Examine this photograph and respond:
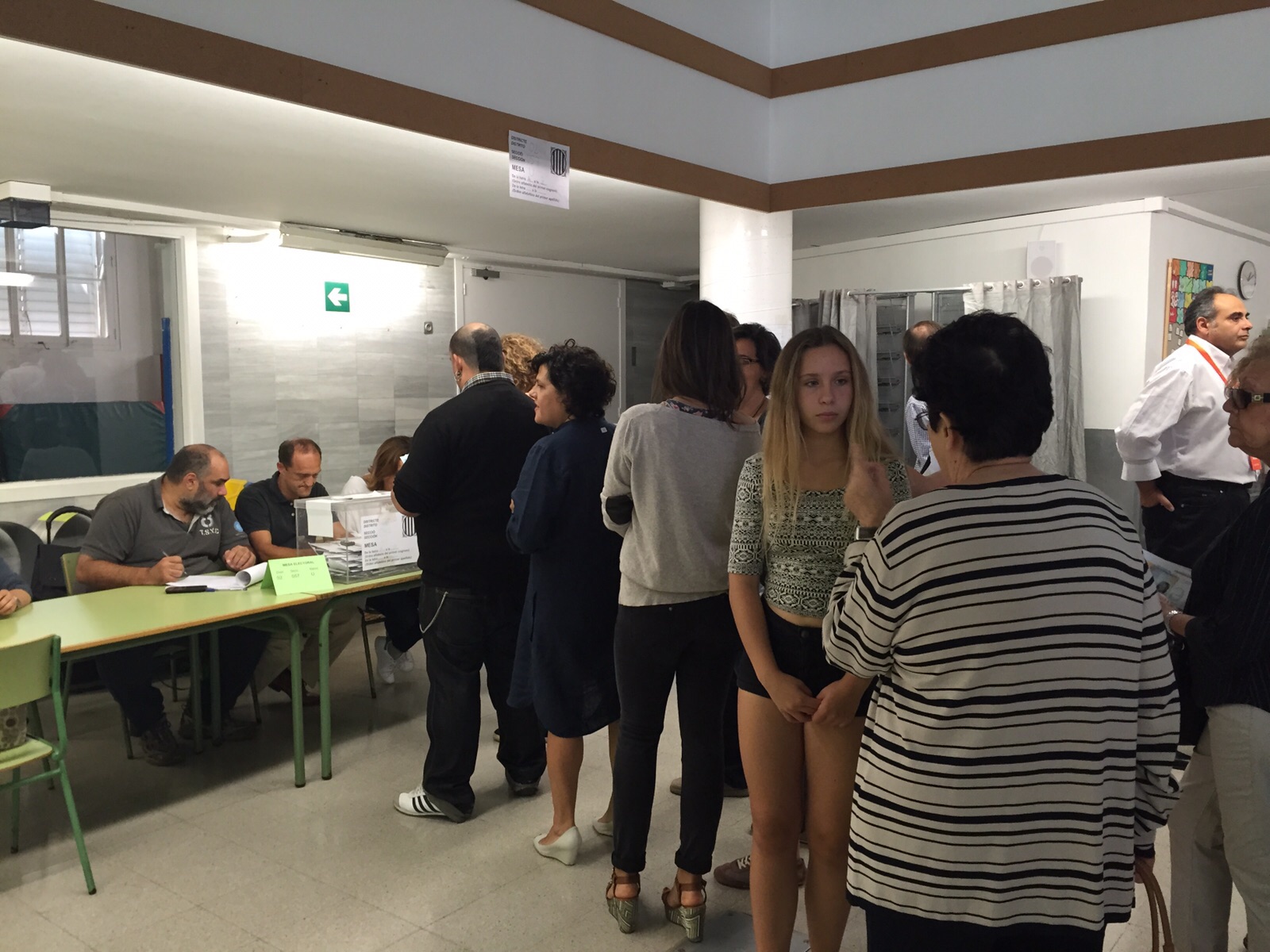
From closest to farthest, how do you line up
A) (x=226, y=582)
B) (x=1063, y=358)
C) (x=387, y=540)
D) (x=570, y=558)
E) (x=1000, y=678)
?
(x=1000, y=678) → (x=570, y=558) → (x=226, y=582) → (x=387, y=540) → (x=1063, y=358)

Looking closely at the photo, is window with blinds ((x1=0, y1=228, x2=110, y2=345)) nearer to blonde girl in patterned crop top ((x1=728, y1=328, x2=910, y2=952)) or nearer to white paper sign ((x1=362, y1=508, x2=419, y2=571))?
white paper sign ((x1=362, y1=508, x2=419, y2=571))

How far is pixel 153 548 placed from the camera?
12.5ft

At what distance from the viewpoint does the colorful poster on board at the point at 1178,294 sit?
16.0 ft

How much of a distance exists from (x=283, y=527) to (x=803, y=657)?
3140 millimetres

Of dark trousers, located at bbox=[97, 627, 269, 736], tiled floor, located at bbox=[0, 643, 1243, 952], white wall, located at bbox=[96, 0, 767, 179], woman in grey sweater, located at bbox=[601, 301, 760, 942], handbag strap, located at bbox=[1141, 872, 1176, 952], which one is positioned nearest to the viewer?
handbag strap, located at bbox=[1141, 872, 1176, 952]

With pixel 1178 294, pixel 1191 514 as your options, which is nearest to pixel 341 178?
pixel 1191 514

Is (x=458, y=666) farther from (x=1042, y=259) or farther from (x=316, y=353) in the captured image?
(x=1042, y=259)

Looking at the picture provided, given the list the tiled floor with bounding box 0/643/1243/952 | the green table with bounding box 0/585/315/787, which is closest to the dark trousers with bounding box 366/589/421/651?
the tiled floor with bounding box 0/643/1243/952

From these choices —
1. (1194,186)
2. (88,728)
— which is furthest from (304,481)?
(1194,186)

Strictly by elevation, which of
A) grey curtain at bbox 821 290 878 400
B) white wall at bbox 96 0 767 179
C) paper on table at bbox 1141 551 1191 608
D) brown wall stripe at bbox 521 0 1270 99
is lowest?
paper on table at bbox 1141 551 1191 608

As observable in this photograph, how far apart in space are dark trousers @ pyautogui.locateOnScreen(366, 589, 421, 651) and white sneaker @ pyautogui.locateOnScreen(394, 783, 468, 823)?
4.68ft

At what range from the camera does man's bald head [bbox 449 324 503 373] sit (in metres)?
3.28

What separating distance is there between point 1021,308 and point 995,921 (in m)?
4.18

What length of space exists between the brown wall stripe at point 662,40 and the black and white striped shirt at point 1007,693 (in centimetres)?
300
